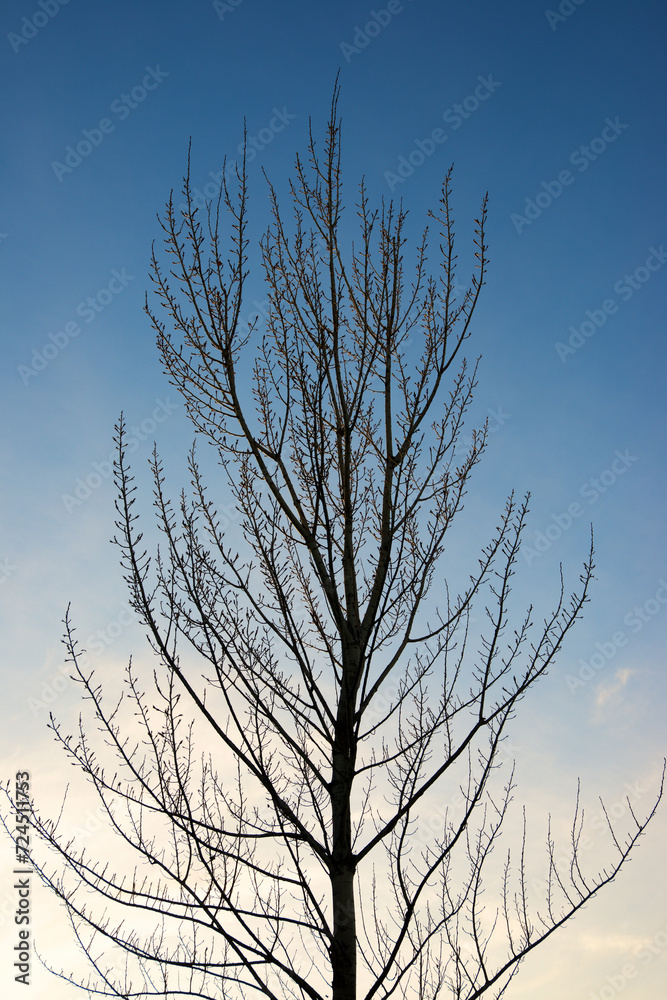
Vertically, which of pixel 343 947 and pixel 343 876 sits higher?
pixel 343 876

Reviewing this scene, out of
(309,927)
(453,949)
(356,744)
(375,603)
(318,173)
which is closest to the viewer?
(309,927)

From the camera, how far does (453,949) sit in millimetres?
3807

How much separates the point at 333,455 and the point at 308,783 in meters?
1.37

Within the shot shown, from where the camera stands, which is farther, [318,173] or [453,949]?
[453,949]

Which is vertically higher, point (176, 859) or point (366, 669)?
point (366, 669)

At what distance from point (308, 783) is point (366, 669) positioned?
0.50 metres

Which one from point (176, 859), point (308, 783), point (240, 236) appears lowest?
point (176, 859)

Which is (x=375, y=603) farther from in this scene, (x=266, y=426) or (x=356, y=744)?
(x=266, y=426)

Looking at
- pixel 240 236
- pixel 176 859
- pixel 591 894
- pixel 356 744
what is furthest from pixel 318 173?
pixel 591 894

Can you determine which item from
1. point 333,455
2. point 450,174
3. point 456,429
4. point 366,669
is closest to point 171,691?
point 366,669

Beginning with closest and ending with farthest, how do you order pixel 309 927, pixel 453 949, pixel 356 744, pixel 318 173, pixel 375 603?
pixel 309 927, pixel 356 744, pixel 375 603, pixel 318 173, pixel 453 949

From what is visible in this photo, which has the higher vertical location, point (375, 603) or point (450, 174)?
point (450, 174)

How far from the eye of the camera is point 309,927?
2.59m

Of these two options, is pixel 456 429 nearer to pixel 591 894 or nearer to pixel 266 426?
pixel 266 426
